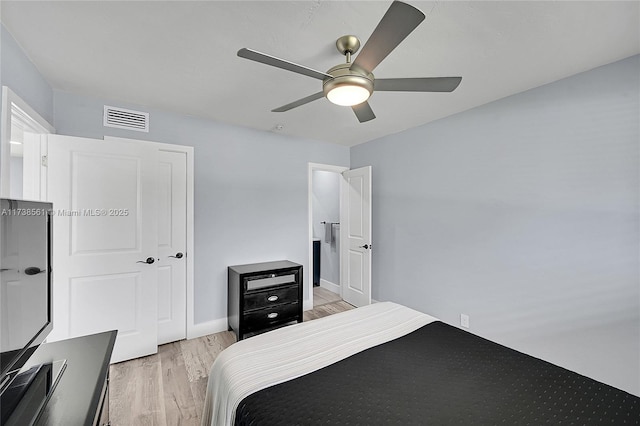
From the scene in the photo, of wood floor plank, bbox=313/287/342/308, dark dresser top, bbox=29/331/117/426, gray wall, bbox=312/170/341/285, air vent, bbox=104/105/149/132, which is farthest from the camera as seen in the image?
gray wall, bbox=312/170/341/285

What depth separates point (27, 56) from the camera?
1.89m

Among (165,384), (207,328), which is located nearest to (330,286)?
(207,328)

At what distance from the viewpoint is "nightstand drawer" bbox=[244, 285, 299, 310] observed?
3027 millimetres

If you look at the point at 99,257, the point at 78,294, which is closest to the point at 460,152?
the point at 99,257

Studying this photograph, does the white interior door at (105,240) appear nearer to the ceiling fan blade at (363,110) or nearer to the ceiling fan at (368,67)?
the ceiling fan at (368,67)

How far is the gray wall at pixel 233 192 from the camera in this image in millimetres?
3010

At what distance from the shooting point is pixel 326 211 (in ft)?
17.4

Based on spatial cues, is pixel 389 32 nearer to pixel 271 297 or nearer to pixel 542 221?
pixel 542 221

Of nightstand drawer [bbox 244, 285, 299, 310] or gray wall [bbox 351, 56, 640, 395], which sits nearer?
gray wall [bbox 351, 56, 640, 395]

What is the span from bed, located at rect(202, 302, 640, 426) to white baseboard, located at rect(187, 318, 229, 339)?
1.83m

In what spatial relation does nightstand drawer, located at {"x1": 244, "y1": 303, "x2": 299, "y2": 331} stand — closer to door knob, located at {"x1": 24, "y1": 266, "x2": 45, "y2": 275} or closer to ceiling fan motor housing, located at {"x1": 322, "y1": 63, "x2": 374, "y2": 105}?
door knob, located at {"x1": 24, "y1": 266, "x2": 45, "y2": 275}

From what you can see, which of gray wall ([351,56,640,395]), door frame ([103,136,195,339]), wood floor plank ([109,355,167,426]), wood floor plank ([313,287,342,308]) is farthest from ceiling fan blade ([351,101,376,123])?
wood floor plank ([313,287,342,308])

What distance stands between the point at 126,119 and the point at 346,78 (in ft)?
8.02

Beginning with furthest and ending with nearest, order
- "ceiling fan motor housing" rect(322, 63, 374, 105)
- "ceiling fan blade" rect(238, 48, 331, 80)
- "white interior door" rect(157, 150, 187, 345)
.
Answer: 1. "white interior door" rect(157, 150, 187, 345)
2. "ceiling fan motor housing" rect(322, 63, 374, 105)
3. "ceiling fan blade" rect(238, 48, 331, 80)
